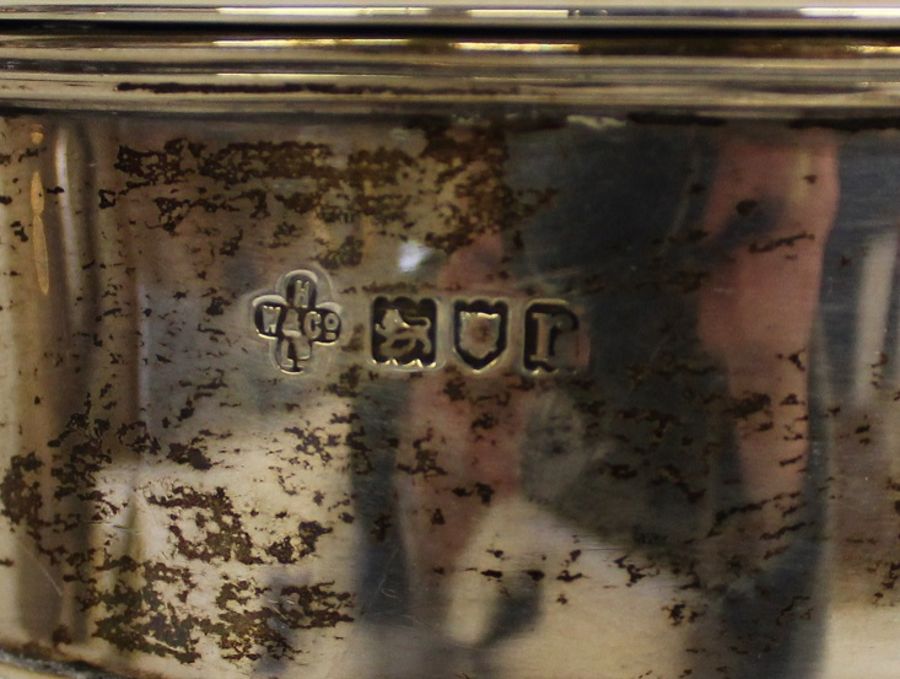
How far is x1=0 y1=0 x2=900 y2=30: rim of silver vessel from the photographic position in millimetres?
350

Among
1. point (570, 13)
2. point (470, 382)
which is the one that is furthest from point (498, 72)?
point (470, 382)

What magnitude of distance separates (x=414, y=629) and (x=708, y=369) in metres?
0.20

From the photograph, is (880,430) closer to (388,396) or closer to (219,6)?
(388,396)

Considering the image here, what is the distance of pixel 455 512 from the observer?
42cm

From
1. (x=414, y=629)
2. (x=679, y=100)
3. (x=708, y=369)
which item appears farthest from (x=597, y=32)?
(x=414, y=629)

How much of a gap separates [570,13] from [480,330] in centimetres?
14

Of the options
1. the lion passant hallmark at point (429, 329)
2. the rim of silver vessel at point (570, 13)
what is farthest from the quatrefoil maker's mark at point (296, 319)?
the rim of silver vessel at point (570, 13)

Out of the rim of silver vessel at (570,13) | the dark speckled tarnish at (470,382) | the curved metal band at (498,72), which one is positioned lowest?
the dark speckled tarnish at (470,382)

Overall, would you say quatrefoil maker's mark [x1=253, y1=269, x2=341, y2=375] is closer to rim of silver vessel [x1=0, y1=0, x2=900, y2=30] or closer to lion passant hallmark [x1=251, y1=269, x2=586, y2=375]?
lion passant hallmark [x1=251, y1=269, x2=586, y2=375]

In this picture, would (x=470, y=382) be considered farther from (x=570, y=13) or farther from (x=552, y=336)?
(x=570, y=13)

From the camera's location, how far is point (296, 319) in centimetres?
41

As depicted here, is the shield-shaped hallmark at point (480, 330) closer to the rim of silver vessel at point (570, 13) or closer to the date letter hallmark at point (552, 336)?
the date letter hallmark at point (552, 336)

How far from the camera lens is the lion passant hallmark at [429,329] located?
39 cm

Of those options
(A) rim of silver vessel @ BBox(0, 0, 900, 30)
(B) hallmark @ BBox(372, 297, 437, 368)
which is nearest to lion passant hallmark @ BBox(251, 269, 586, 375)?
(B) hallmark @ BBox(372, 297, 437, 368)
